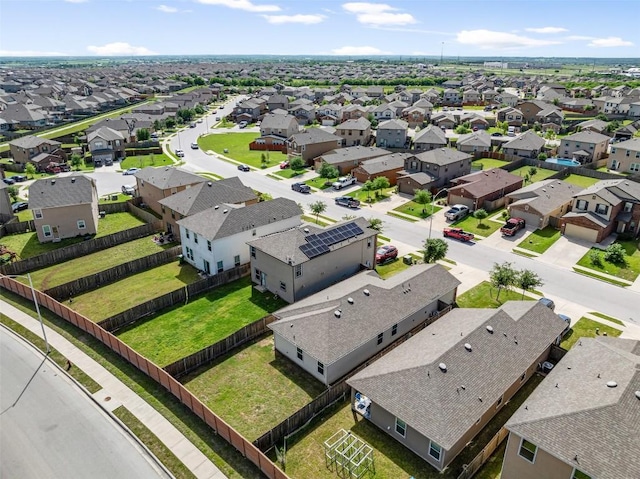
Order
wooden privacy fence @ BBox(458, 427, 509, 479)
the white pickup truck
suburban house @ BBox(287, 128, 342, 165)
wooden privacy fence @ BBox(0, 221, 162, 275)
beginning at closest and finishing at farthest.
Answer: wooden privacy fence @ BBox(458, 427, 509, 479), wooden privacy fence @ BBox(0, 221, 162, 275), the white pickup truck, suburban house @ BBox(287, 128, 342, 165)

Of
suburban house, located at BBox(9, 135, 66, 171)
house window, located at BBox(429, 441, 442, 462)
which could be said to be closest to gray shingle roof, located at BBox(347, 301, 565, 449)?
house window, located at BBox(429, 441, 442, 462)

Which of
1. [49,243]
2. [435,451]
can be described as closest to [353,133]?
[49,243]

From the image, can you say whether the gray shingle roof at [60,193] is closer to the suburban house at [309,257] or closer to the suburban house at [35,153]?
the suburban house at [309,257]

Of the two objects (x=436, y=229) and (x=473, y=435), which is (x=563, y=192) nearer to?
(x=436, y=229)

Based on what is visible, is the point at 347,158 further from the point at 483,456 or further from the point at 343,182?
the point at 483,456

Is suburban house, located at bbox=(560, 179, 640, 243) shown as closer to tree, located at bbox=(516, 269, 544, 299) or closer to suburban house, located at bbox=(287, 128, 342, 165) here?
tree, located at bbox=(516, 269, 544, 299)
